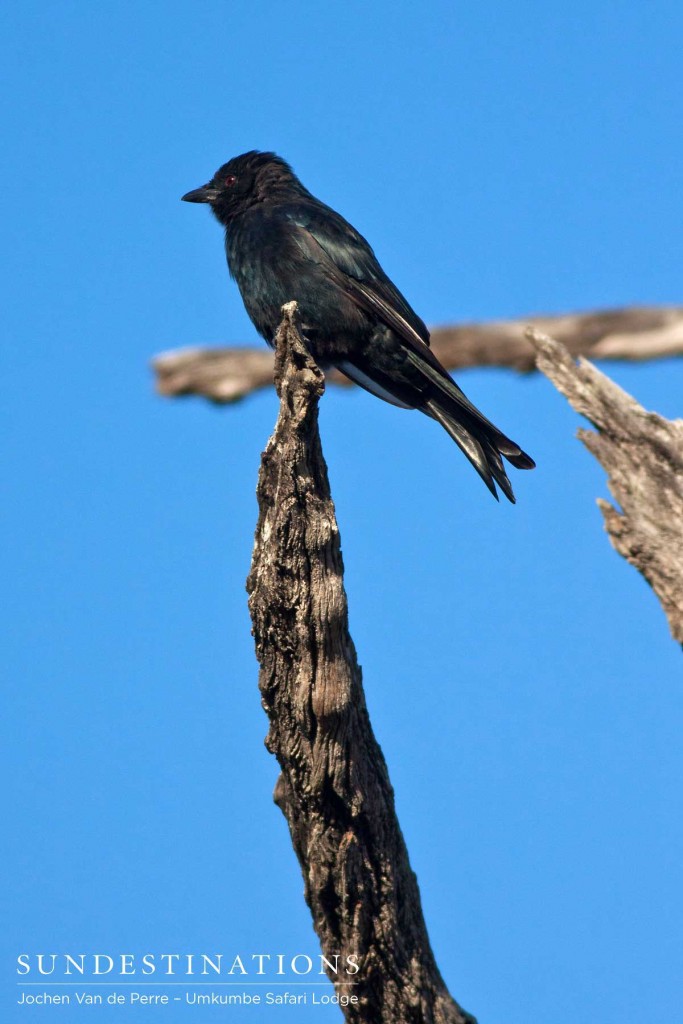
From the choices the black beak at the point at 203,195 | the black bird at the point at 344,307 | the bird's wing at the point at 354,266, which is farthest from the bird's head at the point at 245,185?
the bird's wing at the point at 354,266

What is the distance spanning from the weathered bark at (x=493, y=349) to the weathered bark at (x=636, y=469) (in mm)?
3092

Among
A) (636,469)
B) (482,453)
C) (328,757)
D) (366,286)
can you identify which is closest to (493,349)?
(366,286)

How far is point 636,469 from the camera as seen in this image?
14.7 ft

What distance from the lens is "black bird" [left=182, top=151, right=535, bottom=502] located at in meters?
6.49

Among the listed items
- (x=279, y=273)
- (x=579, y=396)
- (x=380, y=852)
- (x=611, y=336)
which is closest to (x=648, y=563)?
(x=579, y=396)

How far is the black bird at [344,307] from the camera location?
6488mm

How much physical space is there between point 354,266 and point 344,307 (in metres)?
0.28

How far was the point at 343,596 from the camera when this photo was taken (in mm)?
4449

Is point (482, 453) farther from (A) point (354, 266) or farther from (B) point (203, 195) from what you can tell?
(B) point (203, 195)

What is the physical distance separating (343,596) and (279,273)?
8.85 ft

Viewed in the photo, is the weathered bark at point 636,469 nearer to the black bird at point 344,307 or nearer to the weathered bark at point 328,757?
the weathered bark at point 328,757

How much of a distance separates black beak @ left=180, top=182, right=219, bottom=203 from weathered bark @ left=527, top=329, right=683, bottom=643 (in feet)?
12.5

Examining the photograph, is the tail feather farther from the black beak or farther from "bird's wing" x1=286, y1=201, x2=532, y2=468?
the black beak

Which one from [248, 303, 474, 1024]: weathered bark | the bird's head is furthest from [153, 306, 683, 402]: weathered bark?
[248, 303, 474, 1024]: weathered bark
